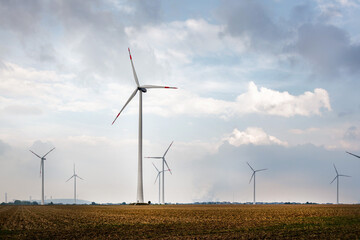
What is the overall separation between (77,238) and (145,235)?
16.5 feet

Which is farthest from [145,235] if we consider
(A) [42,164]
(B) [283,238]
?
(A) [42,164]

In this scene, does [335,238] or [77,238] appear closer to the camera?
[335,238]

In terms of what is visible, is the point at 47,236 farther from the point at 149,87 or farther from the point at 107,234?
the point at 149,87

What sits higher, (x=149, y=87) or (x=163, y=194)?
(x=149, y=87)

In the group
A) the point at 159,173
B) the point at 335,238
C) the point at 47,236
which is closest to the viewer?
the point at 335,238

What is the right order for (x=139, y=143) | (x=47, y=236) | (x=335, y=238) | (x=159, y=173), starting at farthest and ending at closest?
1. (x=159, y=173)
2. (x=139, y=143)
3. (x=47, y=236)
4. (x=335, y=238)

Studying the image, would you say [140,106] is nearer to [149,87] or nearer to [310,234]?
[149,87]

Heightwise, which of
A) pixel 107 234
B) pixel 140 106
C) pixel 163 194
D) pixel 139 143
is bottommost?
pixel 163 194

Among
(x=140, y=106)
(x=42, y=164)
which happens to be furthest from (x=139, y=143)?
(x=42, y=164)

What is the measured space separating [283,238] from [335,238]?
129 inches

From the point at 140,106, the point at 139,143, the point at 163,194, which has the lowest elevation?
the point at 163,194

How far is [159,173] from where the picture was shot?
545ft

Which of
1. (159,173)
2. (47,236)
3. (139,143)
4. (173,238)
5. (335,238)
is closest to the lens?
(335,238)

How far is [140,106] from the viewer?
119 meters
